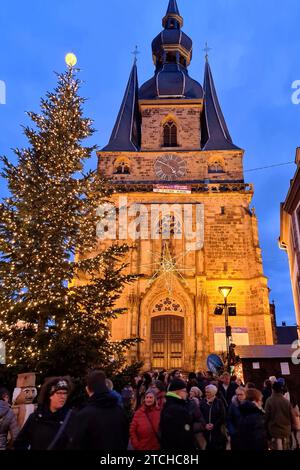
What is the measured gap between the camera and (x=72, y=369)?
8.91m

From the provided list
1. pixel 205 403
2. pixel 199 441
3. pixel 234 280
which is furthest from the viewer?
pixel 234 280

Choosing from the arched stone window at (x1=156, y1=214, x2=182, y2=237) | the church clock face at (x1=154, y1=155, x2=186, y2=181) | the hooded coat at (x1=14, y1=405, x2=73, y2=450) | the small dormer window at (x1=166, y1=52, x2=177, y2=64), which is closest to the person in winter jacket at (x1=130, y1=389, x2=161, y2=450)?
the hooded coat at (x1=14, y1=405, x2=73, y2=450)

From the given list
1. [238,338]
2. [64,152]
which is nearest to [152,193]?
[238,338]

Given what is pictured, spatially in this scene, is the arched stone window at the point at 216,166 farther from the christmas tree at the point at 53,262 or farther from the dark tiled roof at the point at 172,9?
the dark tiled roof at the point at 172,9

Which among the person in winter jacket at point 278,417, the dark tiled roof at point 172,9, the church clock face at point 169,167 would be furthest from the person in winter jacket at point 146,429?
the dark tiled roof at point 172,9

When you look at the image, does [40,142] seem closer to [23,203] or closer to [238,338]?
[23,203]

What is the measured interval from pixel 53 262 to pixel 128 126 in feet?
80.7

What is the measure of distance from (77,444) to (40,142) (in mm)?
10481

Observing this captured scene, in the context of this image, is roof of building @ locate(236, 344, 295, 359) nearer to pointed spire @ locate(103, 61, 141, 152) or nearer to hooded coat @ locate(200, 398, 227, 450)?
hooded coat @ locate(200, 398, 227, 450)

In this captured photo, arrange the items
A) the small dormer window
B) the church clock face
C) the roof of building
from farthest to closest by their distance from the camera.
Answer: the small dormer window
the church clock face
the roof of building

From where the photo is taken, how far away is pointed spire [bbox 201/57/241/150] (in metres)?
30.4

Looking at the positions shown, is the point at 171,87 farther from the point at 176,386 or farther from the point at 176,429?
the point at 176,429
